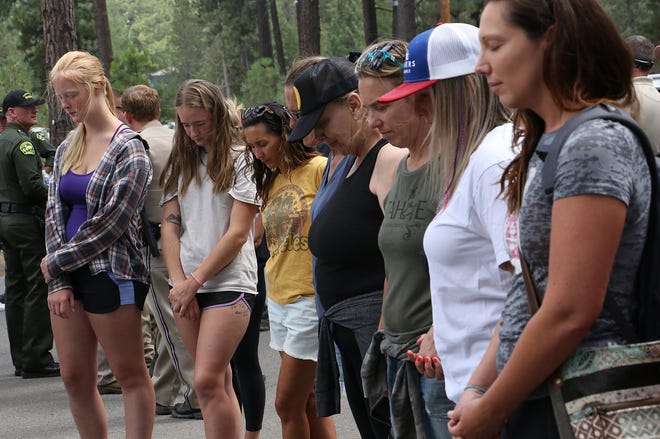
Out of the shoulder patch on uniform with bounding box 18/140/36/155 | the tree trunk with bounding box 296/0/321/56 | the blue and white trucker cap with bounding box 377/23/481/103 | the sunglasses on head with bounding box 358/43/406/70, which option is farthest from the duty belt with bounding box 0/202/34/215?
the tree trunk with bounding box 296/0/321/56

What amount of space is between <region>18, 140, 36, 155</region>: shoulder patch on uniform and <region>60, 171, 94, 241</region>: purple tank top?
3449mm

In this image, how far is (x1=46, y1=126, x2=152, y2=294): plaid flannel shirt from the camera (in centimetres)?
451

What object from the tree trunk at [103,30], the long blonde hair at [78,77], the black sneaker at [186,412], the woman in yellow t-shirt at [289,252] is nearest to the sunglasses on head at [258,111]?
the woman in yellow t-shirt at [289,252]

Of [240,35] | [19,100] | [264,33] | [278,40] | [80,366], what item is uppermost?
[19,100]

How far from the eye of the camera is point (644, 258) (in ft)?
6.13

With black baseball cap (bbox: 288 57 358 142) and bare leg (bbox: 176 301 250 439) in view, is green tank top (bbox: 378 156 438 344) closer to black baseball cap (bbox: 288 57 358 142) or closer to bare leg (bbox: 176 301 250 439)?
black baseball cap (bbox: 288 57 358 142)

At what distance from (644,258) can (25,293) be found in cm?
694

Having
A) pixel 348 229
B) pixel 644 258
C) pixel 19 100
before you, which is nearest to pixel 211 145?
pixel 348 229

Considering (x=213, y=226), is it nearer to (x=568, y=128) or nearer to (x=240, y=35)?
(x=568, y=128)

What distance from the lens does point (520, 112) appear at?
214 cm

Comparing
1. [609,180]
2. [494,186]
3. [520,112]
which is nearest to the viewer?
[609,180]

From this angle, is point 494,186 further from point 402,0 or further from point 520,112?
point 402,0

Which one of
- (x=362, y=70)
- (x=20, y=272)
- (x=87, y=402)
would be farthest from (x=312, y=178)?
(x=20, y=272)

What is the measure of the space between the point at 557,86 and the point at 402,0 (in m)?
20.1
